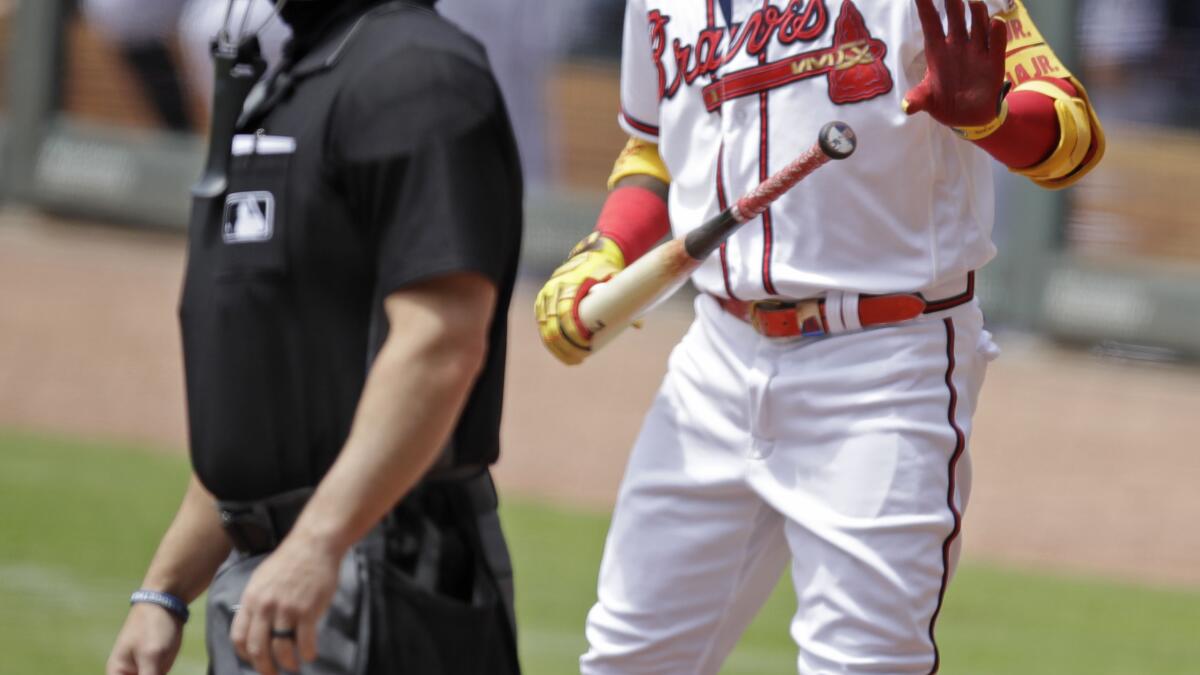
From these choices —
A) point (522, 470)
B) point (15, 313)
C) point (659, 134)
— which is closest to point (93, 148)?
point (15, 313)

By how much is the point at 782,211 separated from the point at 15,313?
322 inches

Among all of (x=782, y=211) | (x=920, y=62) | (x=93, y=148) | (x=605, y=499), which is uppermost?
(x=920, y=62)

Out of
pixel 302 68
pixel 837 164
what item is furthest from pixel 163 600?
pixel 837 164

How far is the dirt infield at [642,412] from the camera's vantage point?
722cm

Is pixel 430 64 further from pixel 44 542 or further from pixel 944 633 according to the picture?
pixel 44 542

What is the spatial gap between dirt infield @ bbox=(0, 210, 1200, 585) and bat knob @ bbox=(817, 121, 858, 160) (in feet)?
14.8

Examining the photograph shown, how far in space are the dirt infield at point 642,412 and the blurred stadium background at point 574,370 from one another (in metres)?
0.02

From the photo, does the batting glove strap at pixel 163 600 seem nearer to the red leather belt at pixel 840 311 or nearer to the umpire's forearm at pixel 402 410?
the umpire's forearm at pixel 402 410

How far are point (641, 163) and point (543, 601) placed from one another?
9.08 feet

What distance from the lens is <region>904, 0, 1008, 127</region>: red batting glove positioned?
267cm

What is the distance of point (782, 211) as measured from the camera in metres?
2.95

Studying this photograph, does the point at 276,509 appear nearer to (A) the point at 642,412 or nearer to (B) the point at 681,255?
(B) the point at 681,255

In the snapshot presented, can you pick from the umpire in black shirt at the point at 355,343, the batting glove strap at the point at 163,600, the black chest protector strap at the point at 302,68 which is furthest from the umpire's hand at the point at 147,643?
the black chest protector strap at the point at 302,68

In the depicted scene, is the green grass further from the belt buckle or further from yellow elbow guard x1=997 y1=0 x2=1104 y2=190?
yellow elbow guard x1=997 y1=0 x2=1104 y2=190
